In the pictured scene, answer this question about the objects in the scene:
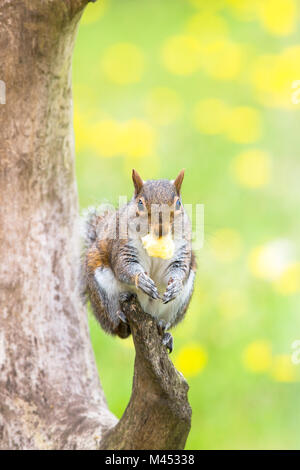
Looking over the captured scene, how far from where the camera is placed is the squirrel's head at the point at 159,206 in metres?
1.48

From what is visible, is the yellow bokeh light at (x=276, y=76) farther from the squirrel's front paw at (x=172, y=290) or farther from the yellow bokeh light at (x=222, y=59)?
the squirrel's front paw at (x=172, y=290)

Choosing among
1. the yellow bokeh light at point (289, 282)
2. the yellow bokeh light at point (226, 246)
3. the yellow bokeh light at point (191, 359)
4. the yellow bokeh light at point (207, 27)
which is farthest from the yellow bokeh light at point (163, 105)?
the yellow bokeh light at point (191, 359)

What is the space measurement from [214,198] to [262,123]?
2.02 feet

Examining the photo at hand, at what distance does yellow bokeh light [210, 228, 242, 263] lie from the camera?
301 cm

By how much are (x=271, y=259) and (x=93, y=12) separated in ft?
6.86

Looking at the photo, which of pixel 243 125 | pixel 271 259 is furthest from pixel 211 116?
pixel 271 259

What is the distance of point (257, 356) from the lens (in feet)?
8.91

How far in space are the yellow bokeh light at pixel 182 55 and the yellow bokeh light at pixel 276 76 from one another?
0.99ft

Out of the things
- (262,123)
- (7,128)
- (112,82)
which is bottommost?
(7,128)

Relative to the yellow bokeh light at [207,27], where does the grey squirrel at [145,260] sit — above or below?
below

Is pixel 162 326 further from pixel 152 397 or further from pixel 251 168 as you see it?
pixel 251 168
